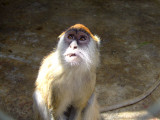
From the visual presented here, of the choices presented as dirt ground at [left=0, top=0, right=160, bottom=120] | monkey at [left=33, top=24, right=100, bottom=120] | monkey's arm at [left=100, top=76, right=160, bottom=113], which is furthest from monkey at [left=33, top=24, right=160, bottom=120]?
dirt ground at [left=0, top=0, right=160, bottom=120]

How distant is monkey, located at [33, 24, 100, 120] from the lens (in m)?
2.94

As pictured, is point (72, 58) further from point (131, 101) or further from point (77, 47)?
point (131, 101)

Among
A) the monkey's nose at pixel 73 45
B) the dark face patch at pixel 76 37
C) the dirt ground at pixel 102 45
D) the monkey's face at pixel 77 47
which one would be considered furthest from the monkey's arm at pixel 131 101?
the monkey's nose at pixel 73 45

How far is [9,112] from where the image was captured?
3963mm

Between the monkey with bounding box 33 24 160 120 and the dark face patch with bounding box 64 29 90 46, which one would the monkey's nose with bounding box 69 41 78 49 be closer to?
the monkey with bounding box 33 24 160 120

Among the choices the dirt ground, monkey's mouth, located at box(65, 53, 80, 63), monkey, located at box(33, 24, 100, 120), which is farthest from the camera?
the dirt ground

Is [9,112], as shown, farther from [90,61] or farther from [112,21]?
[112,21]

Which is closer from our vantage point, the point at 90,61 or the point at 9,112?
the point at 90,61

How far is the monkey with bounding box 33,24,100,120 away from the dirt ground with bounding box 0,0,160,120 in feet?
2.32

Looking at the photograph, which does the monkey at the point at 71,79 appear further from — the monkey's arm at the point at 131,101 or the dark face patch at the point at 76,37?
the monkey's arm at the point at 131,101

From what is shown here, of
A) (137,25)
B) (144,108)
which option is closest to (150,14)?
(137,25)

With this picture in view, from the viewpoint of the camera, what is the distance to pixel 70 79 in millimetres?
3100

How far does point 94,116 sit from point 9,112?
5.33 ft

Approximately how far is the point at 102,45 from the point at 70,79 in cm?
306
